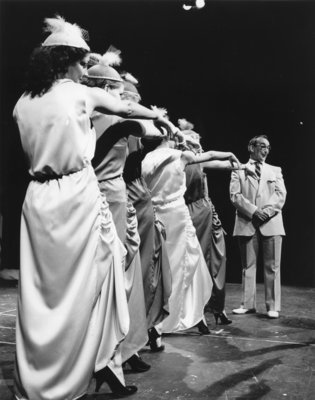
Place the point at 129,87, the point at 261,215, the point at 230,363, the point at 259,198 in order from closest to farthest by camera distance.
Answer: the point at 230,363, the point at 129,87, the point at 261,215, the point at 259,198

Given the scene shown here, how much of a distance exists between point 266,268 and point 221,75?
10.4ft

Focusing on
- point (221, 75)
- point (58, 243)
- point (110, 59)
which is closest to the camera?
point (58, 243)

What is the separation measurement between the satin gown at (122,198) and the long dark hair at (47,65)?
0.51 metres

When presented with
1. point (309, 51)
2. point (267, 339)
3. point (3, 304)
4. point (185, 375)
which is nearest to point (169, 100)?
point (309, 51)

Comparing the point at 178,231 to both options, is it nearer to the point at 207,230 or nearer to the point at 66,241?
the point at 207,230

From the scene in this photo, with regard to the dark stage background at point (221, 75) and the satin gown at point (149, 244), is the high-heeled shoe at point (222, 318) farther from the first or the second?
the dark stage background at point (221, 75)

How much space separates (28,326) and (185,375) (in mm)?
1130

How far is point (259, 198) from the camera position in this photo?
5145mm

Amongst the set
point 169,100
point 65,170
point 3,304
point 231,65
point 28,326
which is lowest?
point 3,304

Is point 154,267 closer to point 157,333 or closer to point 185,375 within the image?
point 157,333

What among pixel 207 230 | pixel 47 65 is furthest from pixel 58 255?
pixel 207 230

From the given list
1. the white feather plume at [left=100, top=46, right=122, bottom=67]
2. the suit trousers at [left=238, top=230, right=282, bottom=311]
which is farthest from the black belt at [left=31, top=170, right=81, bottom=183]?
the suit trousers at [left=238, top=230, right=282, bottom=311]

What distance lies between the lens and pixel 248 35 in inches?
262

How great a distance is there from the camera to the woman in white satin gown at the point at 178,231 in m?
3.83
